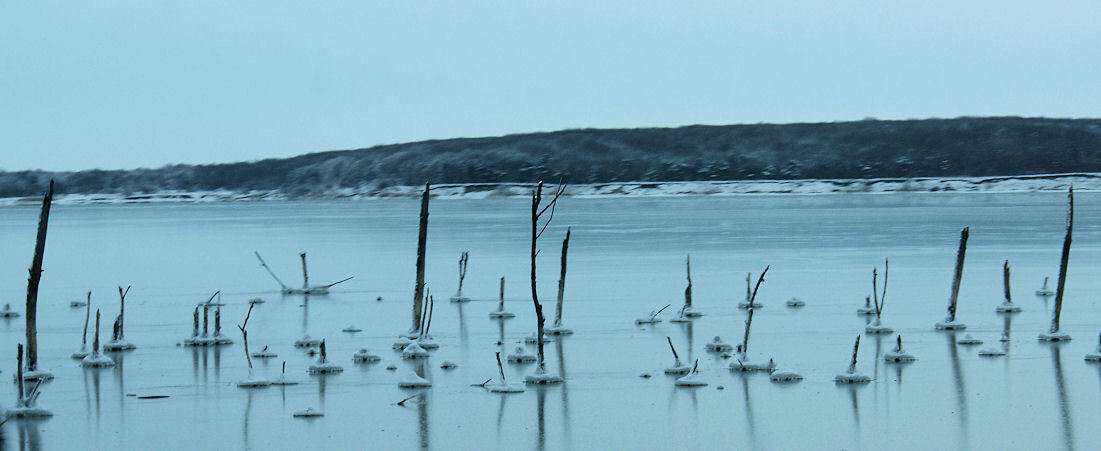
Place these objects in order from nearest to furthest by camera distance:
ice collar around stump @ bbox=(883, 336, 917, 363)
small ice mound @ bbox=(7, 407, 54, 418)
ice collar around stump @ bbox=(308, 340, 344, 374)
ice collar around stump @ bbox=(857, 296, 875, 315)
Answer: small ice mound @ bbox=(7, 407, 54, 418) → ice collar around stump @ bbox=(308, 340, 344, 374) → ice collar around stump @ bbox=(883, 336, 917, 363) → ice collar around stump @ bbox=(857, 296, 875, 315)

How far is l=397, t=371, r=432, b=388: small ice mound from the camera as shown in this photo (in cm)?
1345

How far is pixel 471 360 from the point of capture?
15.4 meters

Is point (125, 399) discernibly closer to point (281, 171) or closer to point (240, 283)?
point (240, 283)

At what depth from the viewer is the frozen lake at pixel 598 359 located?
11.4 m

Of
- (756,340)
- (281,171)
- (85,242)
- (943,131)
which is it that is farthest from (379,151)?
(756,340)

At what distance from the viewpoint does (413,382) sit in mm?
13453

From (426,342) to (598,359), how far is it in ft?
7.49

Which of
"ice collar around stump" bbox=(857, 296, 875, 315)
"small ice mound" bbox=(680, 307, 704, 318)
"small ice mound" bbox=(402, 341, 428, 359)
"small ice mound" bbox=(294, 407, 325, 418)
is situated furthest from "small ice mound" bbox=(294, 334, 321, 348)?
"ice collar around stump" bbox=(857, 296, 875, 315)

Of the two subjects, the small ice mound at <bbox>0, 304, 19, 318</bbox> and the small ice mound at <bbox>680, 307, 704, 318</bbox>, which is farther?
the small ice mound at <bbox>0, 304, 19, 318</bbox>

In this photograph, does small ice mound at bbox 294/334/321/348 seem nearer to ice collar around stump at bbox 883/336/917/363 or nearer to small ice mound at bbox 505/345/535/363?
small ice mound at bbox 505/345/535/363

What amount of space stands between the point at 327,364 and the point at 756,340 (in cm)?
515

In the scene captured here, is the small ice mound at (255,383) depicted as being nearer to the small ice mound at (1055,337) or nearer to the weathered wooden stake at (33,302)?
the weathered wooden stake at (33,302)

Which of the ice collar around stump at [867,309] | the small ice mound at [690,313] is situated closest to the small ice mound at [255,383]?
the small ice mound at [690,313]

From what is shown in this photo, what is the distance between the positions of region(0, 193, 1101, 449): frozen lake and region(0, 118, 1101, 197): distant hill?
9771 cm
